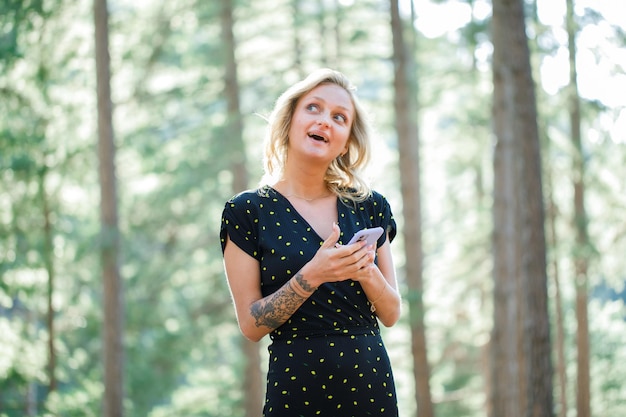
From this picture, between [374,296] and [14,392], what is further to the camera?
[14,392]

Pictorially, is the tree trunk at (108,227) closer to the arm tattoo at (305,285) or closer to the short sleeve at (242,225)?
the short sleeve at (242,225)

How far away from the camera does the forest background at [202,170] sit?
40.2 feet

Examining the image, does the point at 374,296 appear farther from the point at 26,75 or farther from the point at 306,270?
the point at 26,75

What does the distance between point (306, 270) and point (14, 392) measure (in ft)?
45.8

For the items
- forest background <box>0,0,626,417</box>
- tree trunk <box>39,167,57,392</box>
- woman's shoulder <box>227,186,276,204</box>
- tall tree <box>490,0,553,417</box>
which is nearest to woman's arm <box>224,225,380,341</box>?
woman's shoulder <box>227,186,276,204</box>

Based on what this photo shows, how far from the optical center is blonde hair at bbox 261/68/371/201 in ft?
9.47

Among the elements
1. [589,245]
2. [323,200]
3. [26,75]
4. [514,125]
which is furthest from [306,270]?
[589,245]

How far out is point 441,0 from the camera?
11641 mm

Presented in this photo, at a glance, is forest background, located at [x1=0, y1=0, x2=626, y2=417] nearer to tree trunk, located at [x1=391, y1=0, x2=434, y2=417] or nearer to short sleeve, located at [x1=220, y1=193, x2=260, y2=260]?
tree trunk, located at [x1=391, y1=0, x2=434, y2=417]

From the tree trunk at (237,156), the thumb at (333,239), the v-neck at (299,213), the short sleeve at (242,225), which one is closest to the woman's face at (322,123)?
the v-neck at (299,213)

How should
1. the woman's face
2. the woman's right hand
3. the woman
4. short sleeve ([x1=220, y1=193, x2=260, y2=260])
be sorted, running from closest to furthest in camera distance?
the woman's right hand < the woman < short sleeve ([x1=220, y1=193, x2=260, y2=260]) < the woman's face

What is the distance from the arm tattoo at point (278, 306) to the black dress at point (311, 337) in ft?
0.26

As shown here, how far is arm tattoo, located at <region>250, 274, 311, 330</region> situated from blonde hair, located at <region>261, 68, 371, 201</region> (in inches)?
20.5

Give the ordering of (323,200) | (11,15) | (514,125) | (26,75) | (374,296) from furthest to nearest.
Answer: (26,75), (11,15), (514,125), (323,200), (374,296)
